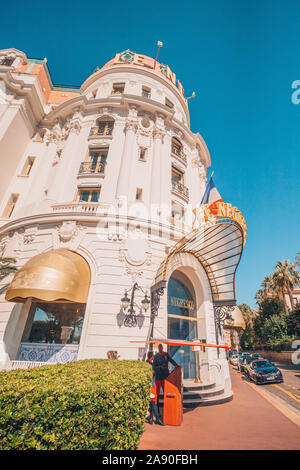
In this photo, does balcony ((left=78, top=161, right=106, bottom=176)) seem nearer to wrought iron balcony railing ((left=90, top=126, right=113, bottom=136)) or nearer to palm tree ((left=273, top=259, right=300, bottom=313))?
wrought iron balcony railing ((left=90, top=126, right=113, bottom=136))

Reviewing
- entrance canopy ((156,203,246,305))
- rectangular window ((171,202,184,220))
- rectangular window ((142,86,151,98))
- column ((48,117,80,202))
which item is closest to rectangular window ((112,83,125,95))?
rectangular window ((142,86,151,98))

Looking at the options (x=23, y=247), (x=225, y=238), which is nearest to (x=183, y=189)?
(x=225, y=238)

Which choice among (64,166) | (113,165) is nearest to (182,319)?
(113,165)

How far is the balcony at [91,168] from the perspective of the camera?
14918mm

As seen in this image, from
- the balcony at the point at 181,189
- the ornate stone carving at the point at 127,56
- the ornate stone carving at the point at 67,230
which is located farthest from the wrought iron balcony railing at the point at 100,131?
the ornate stone carving at the point at 127,56

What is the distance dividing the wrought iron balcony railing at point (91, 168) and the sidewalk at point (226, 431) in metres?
14.2

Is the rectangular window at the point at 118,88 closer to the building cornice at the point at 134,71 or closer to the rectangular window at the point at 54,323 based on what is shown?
the building cornice at the point at 134,71

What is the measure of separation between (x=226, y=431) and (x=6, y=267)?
11.7 metres

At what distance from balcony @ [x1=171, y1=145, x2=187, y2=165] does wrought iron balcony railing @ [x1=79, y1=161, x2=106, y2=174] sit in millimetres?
6183

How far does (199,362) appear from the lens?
39.2ft

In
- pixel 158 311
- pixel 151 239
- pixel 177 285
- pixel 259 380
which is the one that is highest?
pixel 151 239

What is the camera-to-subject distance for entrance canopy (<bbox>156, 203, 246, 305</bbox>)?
11320 millimetres
